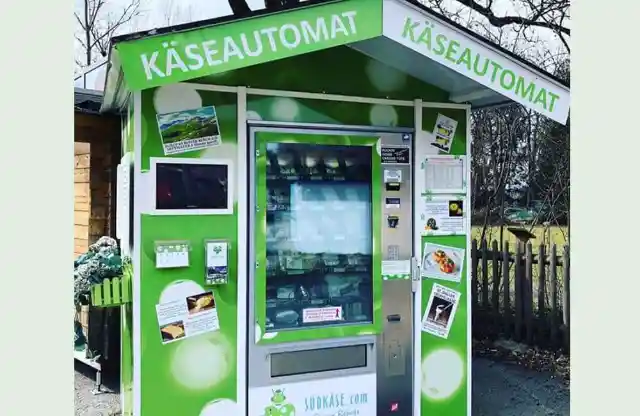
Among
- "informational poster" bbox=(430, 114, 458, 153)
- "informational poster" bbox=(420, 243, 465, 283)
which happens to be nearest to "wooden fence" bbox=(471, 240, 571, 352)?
"informational poster" bbox=(420, 243, 465, 283)

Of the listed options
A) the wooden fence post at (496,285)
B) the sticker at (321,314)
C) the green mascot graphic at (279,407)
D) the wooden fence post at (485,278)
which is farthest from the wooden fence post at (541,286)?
the green mascot graphic at (279,407)

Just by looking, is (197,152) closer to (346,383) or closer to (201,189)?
(201,189)

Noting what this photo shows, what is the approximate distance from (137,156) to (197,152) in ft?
1.04

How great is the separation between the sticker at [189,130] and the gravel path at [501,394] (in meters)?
2.39

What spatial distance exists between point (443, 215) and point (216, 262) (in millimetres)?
1513

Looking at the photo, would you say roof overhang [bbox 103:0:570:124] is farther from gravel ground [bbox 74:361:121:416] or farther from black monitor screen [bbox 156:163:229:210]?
gravel ground [bbox 74:361:121:416]

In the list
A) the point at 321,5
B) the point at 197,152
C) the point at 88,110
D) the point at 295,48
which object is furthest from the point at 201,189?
the point at 88,110

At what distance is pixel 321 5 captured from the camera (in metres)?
2.75

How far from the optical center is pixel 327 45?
2771 millimetres

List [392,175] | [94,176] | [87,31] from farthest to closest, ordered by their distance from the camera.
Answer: [87,31] → [94,176] → [392,175]

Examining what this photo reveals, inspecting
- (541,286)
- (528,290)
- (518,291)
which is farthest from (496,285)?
(541,286)

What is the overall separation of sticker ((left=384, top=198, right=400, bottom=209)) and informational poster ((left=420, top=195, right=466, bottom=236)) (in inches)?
7.0

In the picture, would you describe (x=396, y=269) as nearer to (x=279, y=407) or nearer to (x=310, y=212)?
(x=310, y=212)

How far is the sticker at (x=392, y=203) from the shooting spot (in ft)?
11.7
